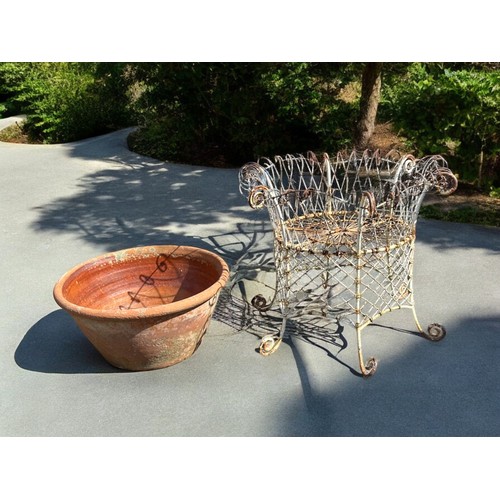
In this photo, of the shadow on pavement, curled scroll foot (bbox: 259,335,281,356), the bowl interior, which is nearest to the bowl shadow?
the bowl interior

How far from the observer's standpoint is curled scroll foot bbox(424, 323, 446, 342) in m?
3.86

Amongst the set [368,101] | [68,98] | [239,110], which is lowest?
[68,98]

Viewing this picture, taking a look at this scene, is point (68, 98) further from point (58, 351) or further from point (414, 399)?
point (414, 399)

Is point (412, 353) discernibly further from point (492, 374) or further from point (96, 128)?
point (96, 128)

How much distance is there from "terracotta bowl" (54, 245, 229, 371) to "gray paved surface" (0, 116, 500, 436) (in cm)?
19

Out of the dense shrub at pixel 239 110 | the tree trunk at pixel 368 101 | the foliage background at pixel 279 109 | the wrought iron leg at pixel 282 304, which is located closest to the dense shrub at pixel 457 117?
the foliage background at pixel 279 109

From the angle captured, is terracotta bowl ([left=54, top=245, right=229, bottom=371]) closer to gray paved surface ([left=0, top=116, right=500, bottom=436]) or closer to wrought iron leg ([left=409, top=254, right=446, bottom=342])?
gray paved surface ([left=0, top=116, right=500, bottom=436])

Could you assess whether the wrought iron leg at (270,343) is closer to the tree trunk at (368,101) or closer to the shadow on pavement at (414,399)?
the shadow on pavement at (414,399)

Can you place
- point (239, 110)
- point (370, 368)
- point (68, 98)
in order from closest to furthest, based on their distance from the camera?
point (370, 368), point (239, 110), point (68, 98)

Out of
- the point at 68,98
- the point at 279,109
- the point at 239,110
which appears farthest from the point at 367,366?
the point at 68,98

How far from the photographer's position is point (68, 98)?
1315 centimetres

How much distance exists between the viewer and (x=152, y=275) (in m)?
4.21

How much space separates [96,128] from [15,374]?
36.8ft

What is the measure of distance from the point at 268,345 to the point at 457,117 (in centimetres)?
459
